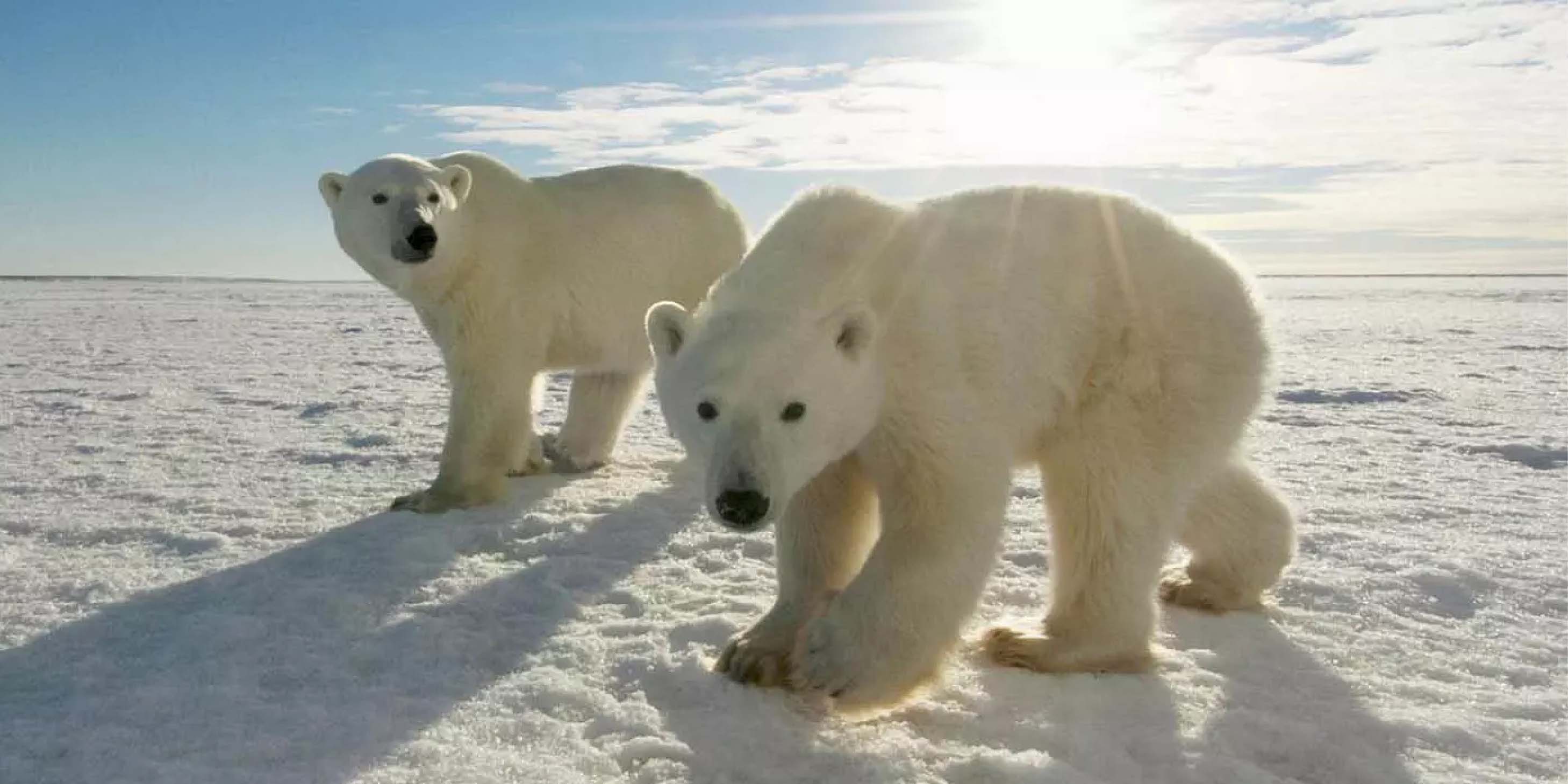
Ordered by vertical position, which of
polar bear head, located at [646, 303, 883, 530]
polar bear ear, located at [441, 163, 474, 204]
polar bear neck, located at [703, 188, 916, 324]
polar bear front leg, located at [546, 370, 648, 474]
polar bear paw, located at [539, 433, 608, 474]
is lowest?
polar bear paw, located at [539, 433, 608, 474]

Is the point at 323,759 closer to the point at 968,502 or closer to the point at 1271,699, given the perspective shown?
the point at 968,502

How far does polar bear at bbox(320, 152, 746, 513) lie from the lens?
4.87m

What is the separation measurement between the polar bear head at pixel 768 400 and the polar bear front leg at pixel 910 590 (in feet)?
0.69

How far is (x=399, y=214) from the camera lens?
4.78 m

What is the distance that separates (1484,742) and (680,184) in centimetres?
441

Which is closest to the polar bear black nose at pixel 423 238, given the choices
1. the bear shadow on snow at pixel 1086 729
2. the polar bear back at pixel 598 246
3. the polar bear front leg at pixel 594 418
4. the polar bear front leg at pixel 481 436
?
the polar bear back at pixel 598 246

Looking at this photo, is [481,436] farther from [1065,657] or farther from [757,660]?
[1065,657]

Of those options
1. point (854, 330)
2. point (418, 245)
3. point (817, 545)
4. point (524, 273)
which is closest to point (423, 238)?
point (418, 245)

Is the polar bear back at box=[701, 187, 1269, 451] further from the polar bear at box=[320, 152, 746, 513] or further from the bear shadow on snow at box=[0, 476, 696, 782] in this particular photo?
the polar bear at box=[320, 152, 746, 513]

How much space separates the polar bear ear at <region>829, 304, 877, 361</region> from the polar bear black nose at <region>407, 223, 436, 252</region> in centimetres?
270

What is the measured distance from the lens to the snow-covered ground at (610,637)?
88.3 inches

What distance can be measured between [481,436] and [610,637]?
210 centimetres

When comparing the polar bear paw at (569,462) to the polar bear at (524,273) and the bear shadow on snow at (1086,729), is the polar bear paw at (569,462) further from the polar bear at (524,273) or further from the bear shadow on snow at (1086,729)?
the bear shadow on snow at (1086,729)

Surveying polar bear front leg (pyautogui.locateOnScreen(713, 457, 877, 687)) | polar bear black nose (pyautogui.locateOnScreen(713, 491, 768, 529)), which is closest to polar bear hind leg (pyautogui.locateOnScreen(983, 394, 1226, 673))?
polar bear front leg (pyautogui.locateOnScreen(713, 457, 877, 687))
